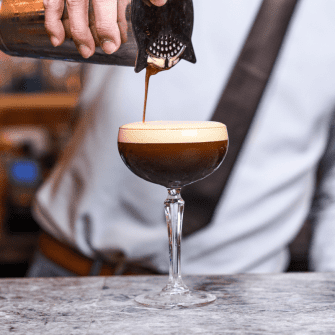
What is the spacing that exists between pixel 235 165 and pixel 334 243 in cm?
44

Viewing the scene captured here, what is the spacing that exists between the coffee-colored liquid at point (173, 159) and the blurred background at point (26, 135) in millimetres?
2573

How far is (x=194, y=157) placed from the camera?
34.3 inches

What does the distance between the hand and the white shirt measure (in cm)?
45

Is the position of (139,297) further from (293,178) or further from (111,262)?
(293,178)

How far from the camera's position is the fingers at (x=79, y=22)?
89 cm

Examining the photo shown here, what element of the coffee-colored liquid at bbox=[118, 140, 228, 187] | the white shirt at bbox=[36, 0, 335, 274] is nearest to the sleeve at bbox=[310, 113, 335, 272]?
the white shirt at bbox=[36, 0, 335, 274]

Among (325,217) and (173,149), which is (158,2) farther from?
(325,217)

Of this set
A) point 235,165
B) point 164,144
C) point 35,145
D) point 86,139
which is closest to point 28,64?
point 35,145

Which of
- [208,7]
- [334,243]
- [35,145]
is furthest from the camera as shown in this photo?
[35,145]

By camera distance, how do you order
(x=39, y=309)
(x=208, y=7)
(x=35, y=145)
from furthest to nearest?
(x=35, y=145) < (x=208, y=7) < (x=39, y=309)

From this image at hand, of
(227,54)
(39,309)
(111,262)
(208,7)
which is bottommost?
(111,262)

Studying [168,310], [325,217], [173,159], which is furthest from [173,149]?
[325,217]

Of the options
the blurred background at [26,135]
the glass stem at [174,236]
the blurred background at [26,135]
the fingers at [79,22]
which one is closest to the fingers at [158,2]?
the fingers at [79,22]

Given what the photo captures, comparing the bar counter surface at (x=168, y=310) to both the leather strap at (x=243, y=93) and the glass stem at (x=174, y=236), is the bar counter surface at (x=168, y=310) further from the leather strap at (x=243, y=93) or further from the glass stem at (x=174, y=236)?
the leather strap at (x=243, y=93)
